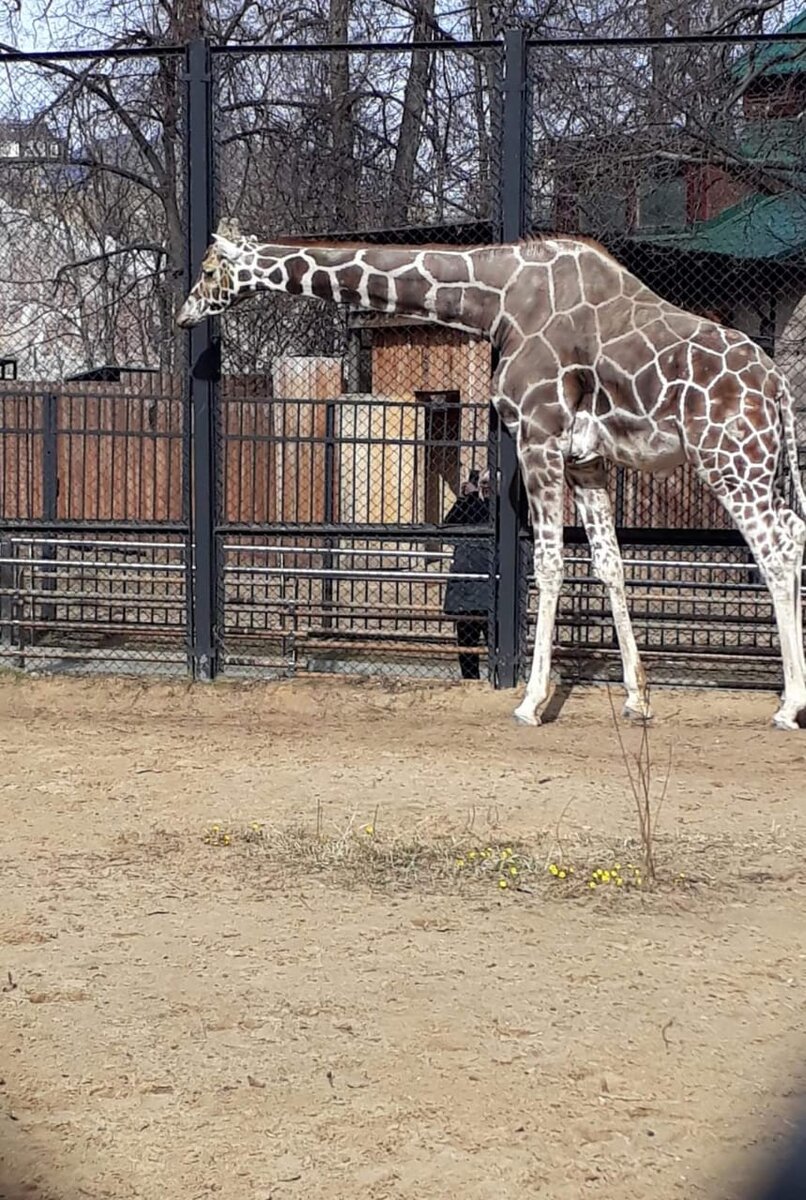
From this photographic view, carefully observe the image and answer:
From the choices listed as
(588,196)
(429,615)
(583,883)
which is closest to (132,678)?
(429,615)

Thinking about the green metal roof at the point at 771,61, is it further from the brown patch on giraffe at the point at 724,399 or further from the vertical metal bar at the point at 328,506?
the brown patch on giraffe at the point at 724,399

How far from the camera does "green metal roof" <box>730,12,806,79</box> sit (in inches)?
496

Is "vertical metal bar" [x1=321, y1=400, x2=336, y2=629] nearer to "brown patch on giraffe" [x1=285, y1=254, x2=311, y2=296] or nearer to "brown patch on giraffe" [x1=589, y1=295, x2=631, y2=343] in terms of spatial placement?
"brown patch on giraffe" [x1=285, y1=254, x2=311, y2=296]

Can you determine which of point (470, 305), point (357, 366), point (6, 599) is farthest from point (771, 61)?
point (6, 599)

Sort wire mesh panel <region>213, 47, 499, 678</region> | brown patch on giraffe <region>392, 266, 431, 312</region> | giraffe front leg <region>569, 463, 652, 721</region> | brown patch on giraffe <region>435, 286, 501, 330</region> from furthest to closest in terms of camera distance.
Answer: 1. wire mesh panel <region>213, 47, 499, 678</region>
2. brown patch on giraffe <region>392, 266, 431, 312</region>
3. brown patch on giraffe <region>435, 286, 501, 330</region>
4. giraffe front leg <region>569, 463, 652, 721</region>

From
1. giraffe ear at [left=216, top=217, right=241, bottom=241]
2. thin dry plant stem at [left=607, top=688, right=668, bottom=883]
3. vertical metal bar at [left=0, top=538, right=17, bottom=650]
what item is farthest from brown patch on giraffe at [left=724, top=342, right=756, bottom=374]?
vertical metal bar at [left=0, top=538, right=17, bottom=650]

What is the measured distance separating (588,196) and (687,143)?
1096mm

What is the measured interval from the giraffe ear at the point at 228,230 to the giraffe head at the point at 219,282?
5 cm

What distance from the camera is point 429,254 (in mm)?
8445

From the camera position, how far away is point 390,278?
27.8 feet

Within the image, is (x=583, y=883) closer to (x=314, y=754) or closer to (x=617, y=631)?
(x=314, y=754)

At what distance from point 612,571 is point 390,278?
216 centimetres

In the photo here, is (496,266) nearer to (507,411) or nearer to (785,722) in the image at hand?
(507,411)

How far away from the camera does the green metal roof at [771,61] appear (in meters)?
12.6
